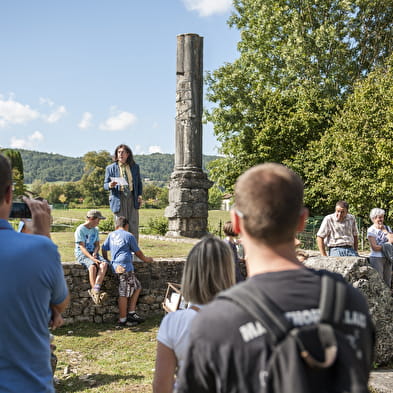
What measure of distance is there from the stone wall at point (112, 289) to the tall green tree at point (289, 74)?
16483 mm

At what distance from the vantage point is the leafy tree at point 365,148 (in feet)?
61.8

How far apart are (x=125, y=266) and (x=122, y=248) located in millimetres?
316

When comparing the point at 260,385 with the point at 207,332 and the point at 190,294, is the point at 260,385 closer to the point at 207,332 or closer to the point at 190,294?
the point at 207,332

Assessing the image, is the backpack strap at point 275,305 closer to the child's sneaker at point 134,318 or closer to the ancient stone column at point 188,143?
the child's sneaker at point 134,318

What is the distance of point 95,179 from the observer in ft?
245

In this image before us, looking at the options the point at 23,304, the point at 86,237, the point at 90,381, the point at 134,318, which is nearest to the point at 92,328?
the point at 134,318

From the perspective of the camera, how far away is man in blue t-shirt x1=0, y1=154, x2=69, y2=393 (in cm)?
211

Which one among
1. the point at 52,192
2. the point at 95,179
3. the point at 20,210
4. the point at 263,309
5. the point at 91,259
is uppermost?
the point at 95,179

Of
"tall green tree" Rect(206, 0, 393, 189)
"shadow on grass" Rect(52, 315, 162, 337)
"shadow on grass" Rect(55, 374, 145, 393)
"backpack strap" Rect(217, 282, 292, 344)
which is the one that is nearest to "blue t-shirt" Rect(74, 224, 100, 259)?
"shadow on grass" Rect(52, 315, 162, 337)

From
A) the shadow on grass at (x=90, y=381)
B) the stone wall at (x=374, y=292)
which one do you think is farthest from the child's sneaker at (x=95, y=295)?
the stone wall at (x=374, y=292)

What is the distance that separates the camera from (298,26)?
25047 millimetres

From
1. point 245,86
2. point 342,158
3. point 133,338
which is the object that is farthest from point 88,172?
point 133,338

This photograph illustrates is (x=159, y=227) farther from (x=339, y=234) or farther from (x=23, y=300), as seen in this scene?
(x=23, y=300)

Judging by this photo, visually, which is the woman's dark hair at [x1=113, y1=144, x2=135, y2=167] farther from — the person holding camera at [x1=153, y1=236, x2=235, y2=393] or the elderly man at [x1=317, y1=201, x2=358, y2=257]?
the person holding camera at [x1=153, y1=236, x2=235, y2=393]
